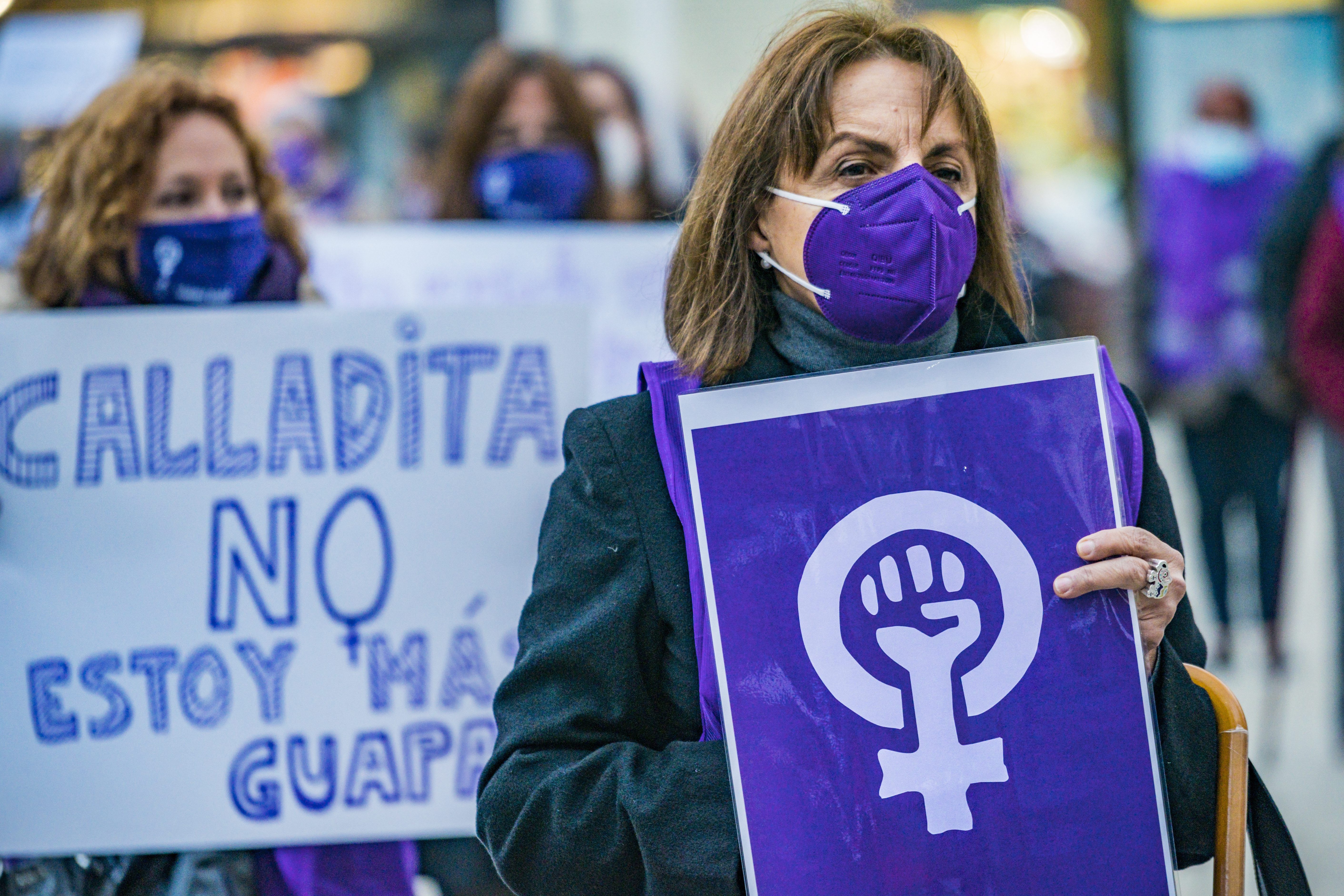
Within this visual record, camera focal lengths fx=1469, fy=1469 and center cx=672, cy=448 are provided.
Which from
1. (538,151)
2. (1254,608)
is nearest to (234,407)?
(538,151)

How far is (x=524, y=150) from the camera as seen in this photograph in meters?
4.61

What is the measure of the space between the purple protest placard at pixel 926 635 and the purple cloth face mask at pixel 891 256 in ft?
0.34

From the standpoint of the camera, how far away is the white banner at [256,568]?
2.41m

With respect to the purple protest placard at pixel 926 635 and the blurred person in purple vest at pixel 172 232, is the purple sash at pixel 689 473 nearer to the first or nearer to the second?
the purple protest placard at pixel 926 635

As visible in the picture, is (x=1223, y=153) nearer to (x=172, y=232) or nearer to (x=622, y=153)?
(x=622, y=153)

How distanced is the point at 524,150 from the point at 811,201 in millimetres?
2957

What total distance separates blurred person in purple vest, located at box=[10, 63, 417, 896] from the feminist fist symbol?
1.20m

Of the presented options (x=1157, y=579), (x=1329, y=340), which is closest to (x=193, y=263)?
(x=1157, y=579)

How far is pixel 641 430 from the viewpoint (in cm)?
176

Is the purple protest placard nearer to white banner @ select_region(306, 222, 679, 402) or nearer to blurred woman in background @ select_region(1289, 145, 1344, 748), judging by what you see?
white banner @ select_region(306, 222, 679, 402)

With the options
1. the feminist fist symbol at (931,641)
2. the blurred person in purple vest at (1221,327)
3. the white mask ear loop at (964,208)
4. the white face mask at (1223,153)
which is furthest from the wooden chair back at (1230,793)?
the white face mask at (1223,153)

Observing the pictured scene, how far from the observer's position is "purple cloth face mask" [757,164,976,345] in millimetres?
1725

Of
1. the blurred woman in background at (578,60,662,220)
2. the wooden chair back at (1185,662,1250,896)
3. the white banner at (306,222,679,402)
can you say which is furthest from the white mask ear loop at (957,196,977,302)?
the blurred woman in background at (578,60,662,220)

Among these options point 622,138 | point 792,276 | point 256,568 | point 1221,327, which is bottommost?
point 1221,327
